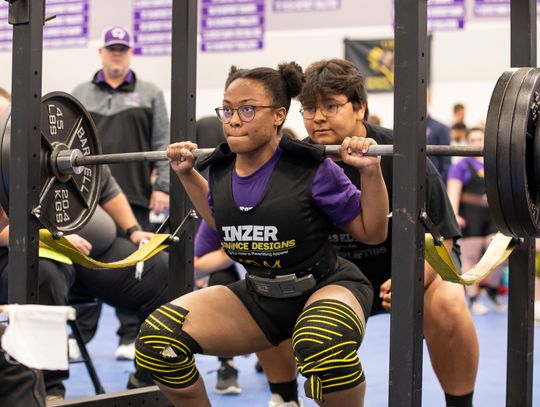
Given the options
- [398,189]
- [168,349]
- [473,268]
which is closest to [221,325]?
[168,349]

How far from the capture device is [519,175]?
2621 mm

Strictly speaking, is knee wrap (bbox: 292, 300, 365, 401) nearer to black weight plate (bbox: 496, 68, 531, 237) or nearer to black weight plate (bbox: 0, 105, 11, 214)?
black weight plate (bbox: 496, 68, 531, 237)

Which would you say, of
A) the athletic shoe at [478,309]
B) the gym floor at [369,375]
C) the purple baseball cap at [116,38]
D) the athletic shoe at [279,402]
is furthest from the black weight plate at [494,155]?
the athletic shoe at [478,309]

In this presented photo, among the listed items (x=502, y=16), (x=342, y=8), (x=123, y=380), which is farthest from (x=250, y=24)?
(x=123, y=380)

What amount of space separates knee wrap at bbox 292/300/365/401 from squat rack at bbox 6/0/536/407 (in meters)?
0.12

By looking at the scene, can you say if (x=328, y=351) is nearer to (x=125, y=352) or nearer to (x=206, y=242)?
(x=206, y=242)

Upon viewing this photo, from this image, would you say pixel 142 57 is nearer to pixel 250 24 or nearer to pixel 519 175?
pixel 250 24

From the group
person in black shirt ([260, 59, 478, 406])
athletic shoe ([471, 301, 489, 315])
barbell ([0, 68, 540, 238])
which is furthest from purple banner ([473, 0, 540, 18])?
barbell ([0, 68, 540, 238])

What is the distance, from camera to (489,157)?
2.64 meters

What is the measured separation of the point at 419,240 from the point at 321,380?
488 mm

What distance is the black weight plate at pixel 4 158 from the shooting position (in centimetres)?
316

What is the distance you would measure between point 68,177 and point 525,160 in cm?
164

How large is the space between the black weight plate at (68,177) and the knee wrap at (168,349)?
59 centimetres

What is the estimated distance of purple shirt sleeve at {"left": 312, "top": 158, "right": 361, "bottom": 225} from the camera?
2748mm
